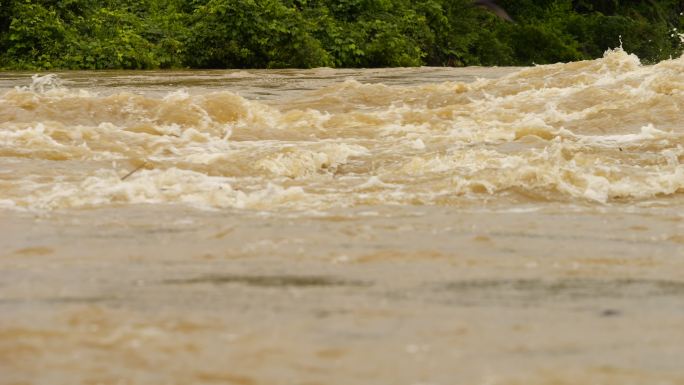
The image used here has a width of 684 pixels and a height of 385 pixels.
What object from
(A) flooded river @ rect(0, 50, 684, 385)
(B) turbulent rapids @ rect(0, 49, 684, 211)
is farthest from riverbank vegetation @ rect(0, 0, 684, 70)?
(A) flooded river @ rect(0, 50, 684, 385)

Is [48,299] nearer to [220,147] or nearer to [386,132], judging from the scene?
[220,147]

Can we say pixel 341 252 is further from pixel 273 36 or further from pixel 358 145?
pixel 273 36

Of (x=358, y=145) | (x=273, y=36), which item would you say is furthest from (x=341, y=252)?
(x=273, y=36)

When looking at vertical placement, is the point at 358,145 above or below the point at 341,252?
below

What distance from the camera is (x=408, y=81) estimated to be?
1606 cm

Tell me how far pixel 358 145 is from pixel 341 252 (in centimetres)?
431

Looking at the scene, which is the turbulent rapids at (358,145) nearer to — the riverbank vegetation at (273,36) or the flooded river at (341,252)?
the flooded river at (341,252)

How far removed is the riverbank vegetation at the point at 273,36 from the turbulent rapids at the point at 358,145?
828 centimetres

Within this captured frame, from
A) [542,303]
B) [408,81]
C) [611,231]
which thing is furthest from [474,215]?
[408,81]

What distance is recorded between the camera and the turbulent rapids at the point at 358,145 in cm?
624

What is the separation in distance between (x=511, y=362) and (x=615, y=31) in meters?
31.8

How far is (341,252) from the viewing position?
4.53 m

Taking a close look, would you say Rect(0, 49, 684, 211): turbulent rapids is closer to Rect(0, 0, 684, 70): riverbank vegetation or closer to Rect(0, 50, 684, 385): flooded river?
Rect(0, 50, 684, 385): flooded river

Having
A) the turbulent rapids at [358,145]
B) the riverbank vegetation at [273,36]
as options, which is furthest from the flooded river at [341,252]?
the riverbank vegetation at [273,36]
